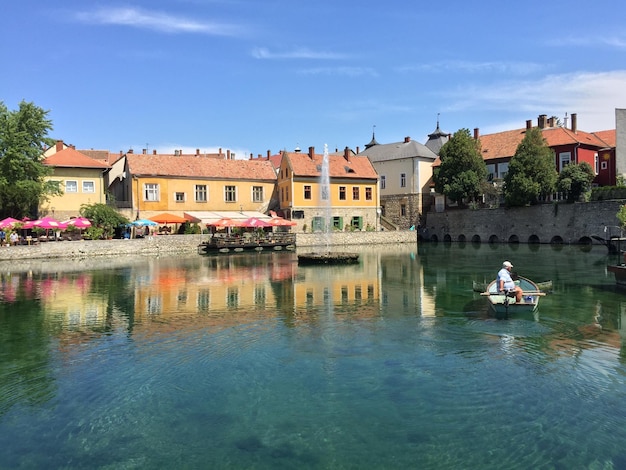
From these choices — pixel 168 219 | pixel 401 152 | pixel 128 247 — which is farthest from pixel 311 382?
pixel 401 152

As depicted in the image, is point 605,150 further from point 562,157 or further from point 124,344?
point 124,344

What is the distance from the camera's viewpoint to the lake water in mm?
7738

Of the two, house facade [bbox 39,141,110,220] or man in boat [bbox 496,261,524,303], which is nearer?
man in boat [bbox 496,261,524,303]

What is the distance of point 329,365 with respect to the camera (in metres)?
11.5

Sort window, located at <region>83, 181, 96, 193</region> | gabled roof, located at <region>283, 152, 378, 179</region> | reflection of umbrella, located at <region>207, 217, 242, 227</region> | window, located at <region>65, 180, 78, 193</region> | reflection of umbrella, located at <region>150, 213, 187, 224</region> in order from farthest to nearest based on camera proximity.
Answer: gabled roof, located at <region>283, 152, 378, 179</region> < window, located at <region>83, 181, 96, 193</region> < window, located at <region>65, 180, 78, 193</region> < reflection of umbrella, located at <region>150, 213, 187, 224</region> < reflection of umbrella, located at <region>207, 217, 242, 227</region>

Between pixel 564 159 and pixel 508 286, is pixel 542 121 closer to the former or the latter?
pixel 564 159

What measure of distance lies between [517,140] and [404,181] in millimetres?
13808

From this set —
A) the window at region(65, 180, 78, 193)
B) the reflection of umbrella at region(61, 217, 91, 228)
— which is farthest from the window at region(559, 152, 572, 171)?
the window at region(65, 180, 78, 193)

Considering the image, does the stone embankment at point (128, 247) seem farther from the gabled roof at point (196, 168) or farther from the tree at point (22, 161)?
the gabled roof at point (196, 168)

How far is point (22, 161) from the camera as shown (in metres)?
42.4

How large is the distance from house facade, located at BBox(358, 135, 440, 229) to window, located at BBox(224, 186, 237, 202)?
19090mm

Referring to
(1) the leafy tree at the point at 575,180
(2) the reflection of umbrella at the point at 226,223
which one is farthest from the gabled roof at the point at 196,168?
(1) the leafy tree at the point at 575,180

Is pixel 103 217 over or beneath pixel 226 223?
over

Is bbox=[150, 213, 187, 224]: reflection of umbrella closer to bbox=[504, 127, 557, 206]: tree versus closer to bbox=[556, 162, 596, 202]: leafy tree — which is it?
bbox=[504, 127, 557, 206]: tree
